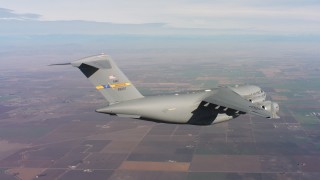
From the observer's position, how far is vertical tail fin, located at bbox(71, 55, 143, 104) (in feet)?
64.7

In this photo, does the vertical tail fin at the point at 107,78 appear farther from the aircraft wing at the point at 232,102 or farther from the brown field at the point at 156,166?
the brown field at the point at 156,166

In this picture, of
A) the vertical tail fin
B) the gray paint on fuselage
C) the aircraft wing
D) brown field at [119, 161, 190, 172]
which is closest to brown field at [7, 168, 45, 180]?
brown field at [119, 161, 190, 172]

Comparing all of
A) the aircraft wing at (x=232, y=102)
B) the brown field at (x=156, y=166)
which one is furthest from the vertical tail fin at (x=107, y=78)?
the brown field at (x=156, y=166)

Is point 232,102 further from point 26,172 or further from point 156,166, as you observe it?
point 26,172

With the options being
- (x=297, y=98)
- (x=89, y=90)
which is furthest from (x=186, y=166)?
(x=89, y=90)

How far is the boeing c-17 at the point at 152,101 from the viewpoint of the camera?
20.0 m

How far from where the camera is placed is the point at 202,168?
43.1 metres

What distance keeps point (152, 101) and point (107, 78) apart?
3091 millimetres

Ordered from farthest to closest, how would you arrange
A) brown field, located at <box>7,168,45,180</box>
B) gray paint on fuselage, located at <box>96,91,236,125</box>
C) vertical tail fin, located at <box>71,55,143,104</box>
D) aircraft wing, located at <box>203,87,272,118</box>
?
1. brown field, located at <box>7,168,45,180</box>
2. gray paint on fuselage, located at <box>96,91,236,125</box>
3. vertical tail fin, located at <box>71,55,143,104</box>
4. aircraft wing, located at <box>203,87,272,118</box>

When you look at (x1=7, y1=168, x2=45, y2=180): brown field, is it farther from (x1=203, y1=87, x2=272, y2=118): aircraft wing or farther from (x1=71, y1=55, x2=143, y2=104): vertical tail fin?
(x1=203, y1=87, x2=272, y2=118): aircraft wing

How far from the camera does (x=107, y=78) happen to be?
20.5 meters

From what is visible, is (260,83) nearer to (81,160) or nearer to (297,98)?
(297,98)

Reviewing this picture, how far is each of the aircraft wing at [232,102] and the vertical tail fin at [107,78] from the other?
4777 mm

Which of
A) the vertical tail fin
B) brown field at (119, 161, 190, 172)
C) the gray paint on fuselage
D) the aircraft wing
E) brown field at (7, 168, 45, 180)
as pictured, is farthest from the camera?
brown field at (7, 168, 45, 180)
